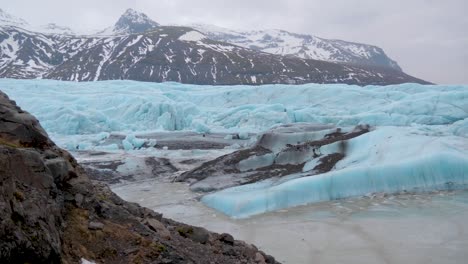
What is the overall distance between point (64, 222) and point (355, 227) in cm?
647

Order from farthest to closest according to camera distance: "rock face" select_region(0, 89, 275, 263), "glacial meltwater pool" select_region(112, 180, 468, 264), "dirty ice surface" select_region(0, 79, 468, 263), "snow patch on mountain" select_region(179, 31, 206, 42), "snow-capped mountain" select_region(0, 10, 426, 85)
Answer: "snow patch on mountain" select_region(179, 31, 206, 42)
"snow-capped mountain" select_region(0, 10, 426, 85)
"dirty ice surface" select_region(0, 79, 468, 263)
"glacial meltwater pool" select_region(112, 180, 468, 264)
"rock face" select_region(0, 89, 275, 263)

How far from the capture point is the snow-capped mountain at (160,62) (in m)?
94.2

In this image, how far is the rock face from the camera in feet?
10.9

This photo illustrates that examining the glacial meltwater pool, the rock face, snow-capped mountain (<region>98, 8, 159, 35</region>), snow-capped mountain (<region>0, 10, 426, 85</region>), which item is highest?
snow-capped mountain (<region>98, 8, 159, 35</region>)

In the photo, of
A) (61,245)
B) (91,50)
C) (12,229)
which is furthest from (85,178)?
(91,50)

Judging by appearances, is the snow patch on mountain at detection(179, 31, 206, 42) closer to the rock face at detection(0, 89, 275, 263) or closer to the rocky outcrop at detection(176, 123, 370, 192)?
the rocky outcrop at detection(176, 123, 370, 192)

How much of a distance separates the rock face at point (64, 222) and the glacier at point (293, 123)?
208 inches

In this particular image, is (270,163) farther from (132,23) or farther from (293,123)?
(132,23)

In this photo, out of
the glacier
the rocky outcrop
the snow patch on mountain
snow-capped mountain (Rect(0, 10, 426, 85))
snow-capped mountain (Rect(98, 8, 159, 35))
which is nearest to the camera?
the glacier

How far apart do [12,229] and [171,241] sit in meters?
2.28

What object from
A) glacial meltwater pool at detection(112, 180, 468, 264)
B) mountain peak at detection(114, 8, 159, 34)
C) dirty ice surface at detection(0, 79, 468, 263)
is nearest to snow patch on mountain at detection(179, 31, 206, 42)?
mountain peak at detection(114, 8, 159, 34)

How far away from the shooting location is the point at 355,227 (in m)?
9.17

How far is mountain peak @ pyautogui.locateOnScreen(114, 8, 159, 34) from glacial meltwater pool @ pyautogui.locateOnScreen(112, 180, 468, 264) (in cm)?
18014

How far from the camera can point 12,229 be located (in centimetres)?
318
